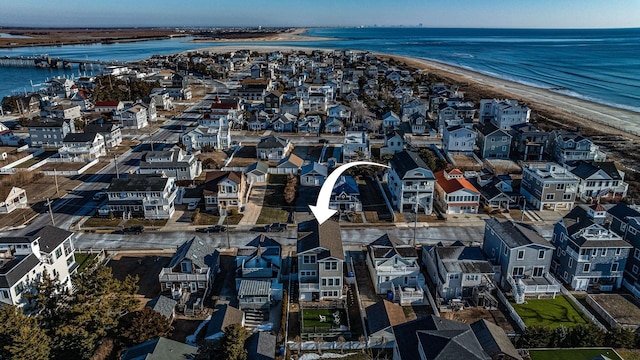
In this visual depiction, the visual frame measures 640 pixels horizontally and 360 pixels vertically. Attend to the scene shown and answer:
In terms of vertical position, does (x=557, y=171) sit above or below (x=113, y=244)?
above

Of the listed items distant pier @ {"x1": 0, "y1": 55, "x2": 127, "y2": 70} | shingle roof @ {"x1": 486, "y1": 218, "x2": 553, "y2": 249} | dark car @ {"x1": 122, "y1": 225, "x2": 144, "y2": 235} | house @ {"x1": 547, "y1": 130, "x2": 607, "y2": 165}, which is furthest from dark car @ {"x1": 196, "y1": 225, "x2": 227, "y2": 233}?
distant pier @ {"x1": 0, "y1": 55, "x2": 127, "y2": 70}

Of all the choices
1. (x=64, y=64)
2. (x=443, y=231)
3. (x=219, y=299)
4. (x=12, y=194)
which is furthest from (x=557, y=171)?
(x=64, y=64)

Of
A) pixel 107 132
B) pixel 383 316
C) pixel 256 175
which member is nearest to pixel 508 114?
pixel 256 175

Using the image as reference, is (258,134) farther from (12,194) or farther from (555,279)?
(555,279)

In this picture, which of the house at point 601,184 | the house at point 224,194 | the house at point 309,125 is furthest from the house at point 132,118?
the house at point 601,184

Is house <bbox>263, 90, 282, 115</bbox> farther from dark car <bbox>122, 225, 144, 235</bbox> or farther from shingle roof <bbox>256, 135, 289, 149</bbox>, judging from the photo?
dark car <bbox>122, 225, 144, 235</bbox>

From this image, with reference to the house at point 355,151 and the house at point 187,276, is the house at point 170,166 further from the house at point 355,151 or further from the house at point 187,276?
the house at point 187,276
